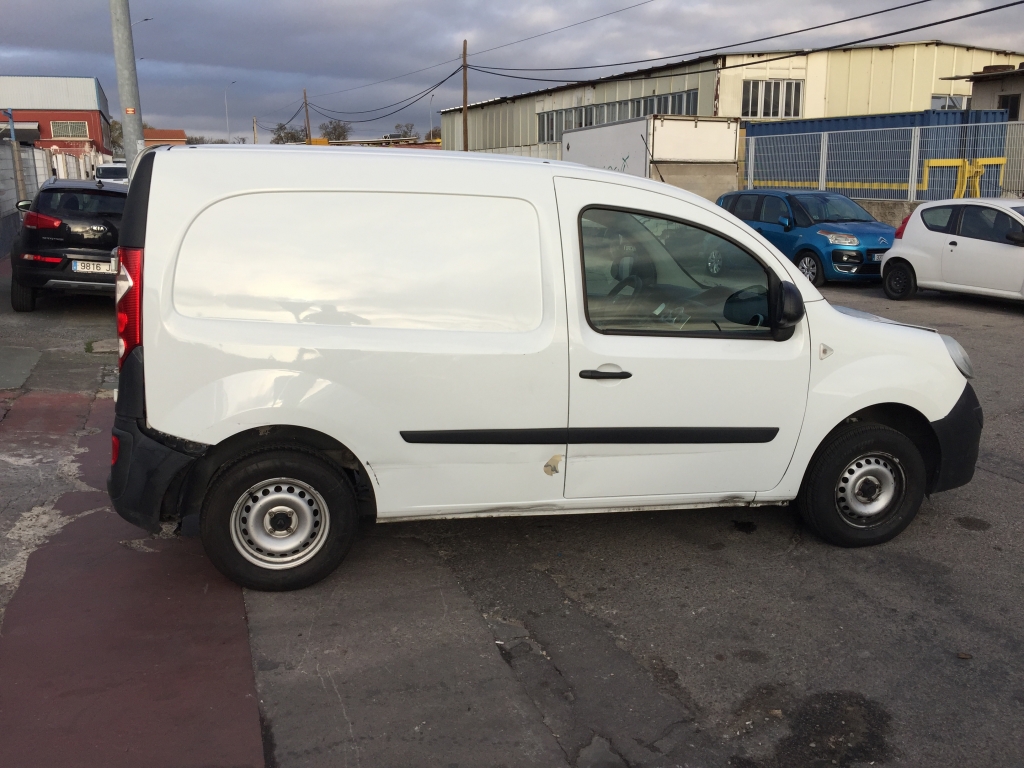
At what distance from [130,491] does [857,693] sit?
300 centimetres

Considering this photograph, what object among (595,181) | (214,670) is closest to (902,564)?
(595,181)

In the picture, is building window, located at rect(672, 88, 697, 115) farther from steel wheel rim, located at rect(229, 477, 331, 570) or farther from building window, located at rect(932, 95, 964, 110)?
steel wheel rim, located at rect(229, 477, 331, 570)

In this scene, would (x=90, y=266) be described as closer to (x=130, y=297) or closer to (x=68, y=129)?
(x=130, y=297)

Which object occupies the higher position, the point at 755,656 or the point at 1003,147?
the point at 1003,147

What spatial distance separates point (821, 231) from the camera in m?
15.6

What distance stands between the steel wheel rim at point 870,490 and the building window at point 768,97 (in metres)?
38.3

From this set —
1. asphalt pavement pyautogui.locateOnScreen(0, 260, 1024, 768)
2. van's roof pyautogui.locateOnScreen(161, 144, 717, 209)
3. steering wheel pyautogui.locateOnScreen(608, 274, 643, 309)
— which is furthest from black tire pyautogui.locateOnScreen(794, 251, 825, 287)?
steering wheel pyautogui.locateOnScreen(608, 274, 643, 309)

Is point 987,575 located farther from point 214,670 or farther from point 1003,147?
point 1003,147

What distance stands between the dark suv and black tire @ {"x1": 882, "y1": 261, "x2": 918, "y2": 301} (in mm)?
10822

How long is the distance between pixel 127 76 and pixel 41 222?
2913 millimetres

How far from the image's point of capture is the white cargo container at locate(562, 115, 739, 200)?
23109mm

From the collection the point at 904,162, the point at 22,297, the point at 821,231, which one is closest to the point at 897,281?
the point at 821,231

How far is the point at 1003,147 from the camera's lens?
738 inches

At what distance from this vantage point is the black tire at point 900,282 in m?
13.9
